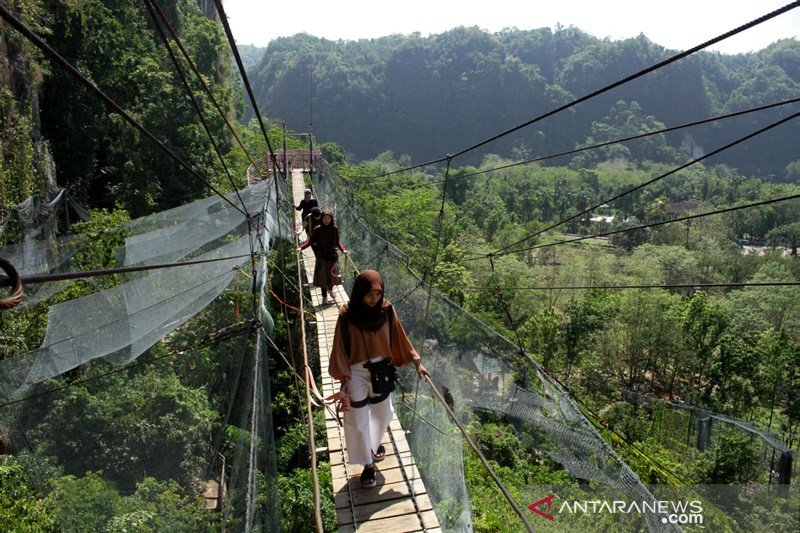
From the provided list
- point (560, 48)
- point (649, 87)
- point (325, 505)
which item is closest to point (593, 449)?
point (325, 505)

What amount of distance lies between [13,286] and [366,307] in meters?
1.30

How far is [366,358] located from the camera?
2.06 metres

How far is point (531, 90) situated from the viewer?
8238 cm

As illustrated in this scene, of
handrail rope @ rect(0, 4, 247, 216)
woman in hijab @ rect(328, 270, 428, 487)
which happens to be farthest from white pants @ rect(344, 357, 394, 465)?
handrail rope @ rect(0, 4, 247, 216)

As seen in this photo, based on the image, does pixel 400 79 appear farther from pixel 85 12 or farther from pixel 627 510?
pixel 627 510

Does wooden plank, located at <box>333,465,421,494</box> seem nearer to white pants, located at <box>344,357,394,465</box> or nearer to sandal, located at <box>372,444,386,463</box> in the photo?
sandal, located at <box>372,444,386,463</box>

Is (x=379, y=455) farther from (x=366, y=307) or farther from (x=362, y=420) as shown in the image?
(x=366, y=307)

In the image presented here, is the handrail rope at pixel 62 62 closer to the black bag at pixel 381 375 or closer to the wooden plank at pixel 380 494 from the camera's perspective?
the black bag at pixel 381 375

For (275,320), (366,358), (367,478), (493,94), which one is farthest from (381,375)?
(493,94)

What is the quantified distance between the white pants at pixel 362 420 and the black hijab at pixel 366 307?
17 centimetres

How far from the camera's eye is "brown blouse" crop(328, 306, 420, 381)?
202 centimetres

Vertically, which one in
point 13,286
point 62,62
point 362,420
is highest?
point 62,62

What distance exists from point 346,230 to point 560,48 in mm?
102906

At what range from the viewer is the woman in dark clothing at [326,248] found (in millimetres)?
4109
